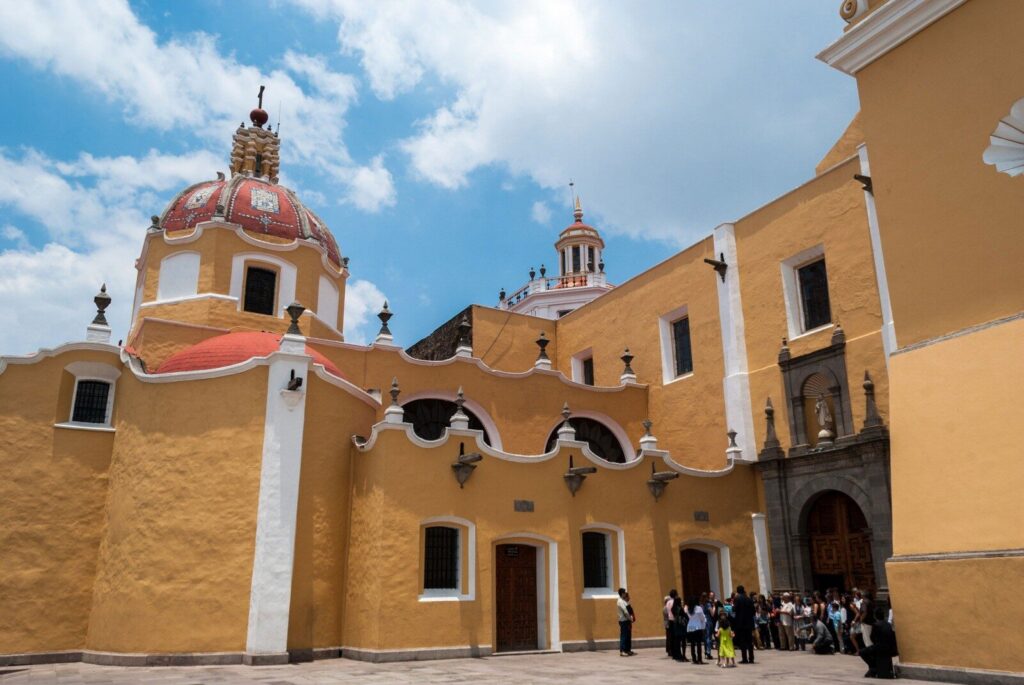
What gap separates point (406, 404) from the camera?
719 inches

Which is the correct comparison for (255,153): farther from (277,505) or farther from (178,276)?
(277,505)

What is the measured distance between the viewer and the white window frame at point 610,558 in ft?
50.2

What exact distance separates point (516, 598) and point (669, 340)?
897 cm

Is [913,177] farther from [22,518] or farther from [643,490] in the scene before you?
[22,518]

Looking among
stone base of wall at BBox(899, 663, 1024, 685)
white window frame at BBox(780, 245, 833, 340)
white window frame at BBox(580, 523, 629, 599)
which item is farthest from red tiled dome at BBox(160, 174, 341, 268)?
stone base of wall at BBox(899, 663, 1024, 685)

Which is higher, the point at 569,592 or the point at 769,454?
the point at 769,454

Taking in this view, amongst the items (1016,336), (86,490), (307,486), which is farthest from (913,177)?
(86,490)

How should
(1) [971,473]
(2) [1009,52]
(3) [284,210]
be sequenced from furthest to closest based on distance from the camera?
(3) [284,210], (2) [1009,52], (1) [971,473]

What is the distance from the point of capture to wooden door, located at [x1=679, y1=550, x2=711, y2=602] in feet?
54.2

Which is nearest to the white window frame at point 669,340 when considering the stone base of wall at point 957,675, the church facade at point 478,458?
the church facade at point 478,458

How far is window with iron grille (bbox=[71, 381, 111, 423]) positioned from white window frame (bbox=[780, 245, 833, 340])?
46.7 ft

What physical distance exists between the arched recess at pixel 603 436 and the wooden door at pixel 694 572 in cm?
385

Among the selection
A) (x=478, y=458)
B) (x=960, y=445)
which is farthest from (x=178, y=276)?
(x=960, y=445)

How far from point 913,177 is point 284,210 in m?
14.8
